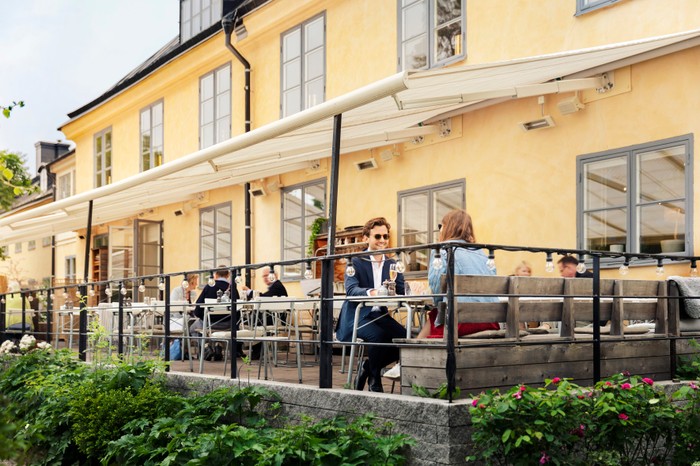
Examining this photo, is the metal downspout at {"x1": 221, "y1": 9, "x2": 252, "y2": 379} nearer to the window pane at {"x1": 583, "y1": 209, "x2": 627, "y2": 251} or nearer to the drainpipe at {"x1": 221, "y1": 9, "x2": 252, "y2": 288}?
the drainpipe at {"x1": 221, "y1": 9, "x2": 252, "y2": 288}

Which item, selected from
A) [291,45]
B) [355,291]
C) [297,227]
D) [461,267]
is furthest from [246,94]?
Result: [461,267]

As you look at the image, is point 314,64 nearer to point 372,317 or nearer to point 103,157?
point 372,317

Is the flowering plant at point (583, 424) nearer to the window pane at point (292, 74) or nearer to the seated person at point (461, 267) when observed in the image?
the seated person at point (461, 267)

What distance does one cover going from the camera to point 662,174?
863cm

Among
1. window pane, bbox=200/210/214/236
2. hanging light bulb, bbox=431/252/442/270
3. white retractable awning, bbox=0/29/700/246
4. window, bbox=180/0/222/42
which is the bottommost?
hanging light bulb, bbox=431/252/442/270

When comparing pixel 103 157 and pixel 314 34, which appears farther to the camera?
pixel 103 157

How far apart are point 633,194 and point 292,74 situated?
6.95 metres

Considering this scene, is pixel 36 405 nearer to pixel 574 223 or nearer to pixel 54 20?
pixel 574 223

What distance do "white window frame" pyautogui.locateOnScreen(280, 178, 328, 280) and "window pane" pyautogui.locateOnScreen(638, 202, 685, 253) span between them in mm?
5652

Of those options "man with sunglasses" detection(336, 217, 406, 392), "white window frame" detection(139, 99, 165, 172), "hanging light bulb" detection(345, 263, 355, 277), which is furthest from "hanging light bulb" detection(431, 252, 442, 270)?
"white window frame" detection(139, 99, 165, 172)

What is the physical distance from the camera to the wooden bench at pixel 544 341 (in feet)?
18.0

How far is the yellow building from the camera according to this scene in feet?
27.6

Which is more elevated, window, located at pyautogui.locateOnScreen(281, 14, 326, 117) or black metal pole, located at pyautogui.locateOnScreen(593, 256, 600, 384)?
window, located at pyautogui.locateOnScreen(281, 14, 326, 117)

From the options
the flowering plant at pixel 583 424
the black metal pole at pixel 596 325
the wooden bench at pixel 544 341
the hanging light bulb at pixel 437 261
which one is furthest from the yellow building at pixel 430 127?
the flowering plant at pixel 583 424
